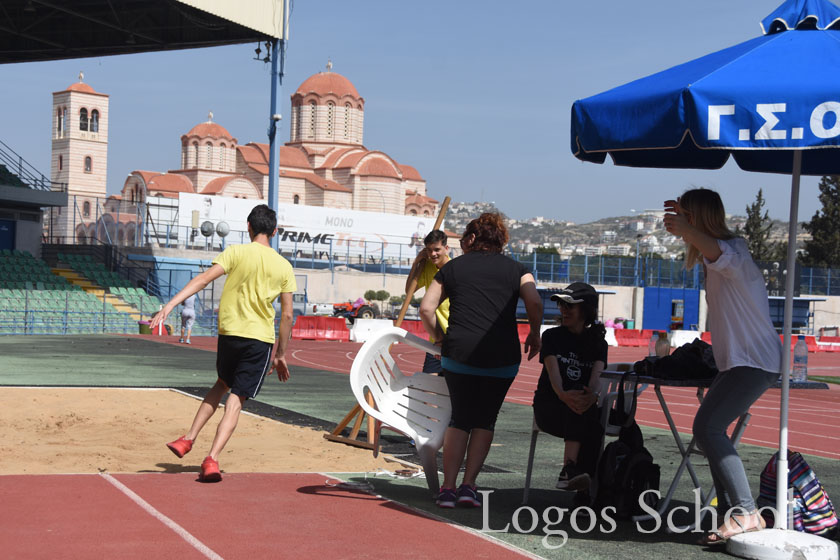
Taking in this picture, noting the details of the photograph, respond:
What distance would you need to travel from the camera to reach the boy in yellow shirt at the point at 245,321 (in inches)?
290

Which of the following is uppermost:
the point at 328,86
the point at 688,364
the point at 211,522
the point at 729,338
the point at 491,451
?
the point at 328,86

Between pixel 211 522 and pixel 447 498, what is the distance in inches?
60.9

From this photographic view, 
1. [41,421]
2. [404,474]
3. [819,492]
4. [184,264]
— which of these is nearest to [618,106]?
[819,492]

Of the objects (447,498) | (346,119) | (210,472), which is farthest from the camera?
(346,119)

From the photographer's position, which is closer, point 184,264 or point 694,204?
point 694,204

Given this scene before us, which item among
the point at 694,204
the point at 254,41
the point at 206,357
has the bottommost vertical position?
the point at 206,357

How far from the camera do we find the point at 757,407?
15625 millimetres

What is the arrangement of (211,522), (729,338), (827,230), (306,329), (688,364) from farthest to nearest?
(827,230) < (306,329) < (688,364) < (211,522) < (729,338)

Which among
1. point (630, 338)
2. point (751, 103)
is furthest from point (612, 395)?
point (630, 338)

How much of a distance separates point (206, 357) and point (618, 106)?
740 inches

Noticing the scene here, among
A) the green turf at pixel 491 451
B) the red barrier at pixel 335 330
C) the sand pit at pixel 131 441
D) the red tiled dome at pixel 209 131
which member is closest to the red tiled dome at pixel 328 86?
the red tiled dome at pixel 209 131

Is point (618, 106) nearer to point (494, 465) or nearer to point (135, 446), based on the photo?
point (494, 465)

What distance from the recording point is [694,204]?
226 inches

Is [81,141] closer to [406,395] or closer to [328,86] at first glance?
[328,86]
